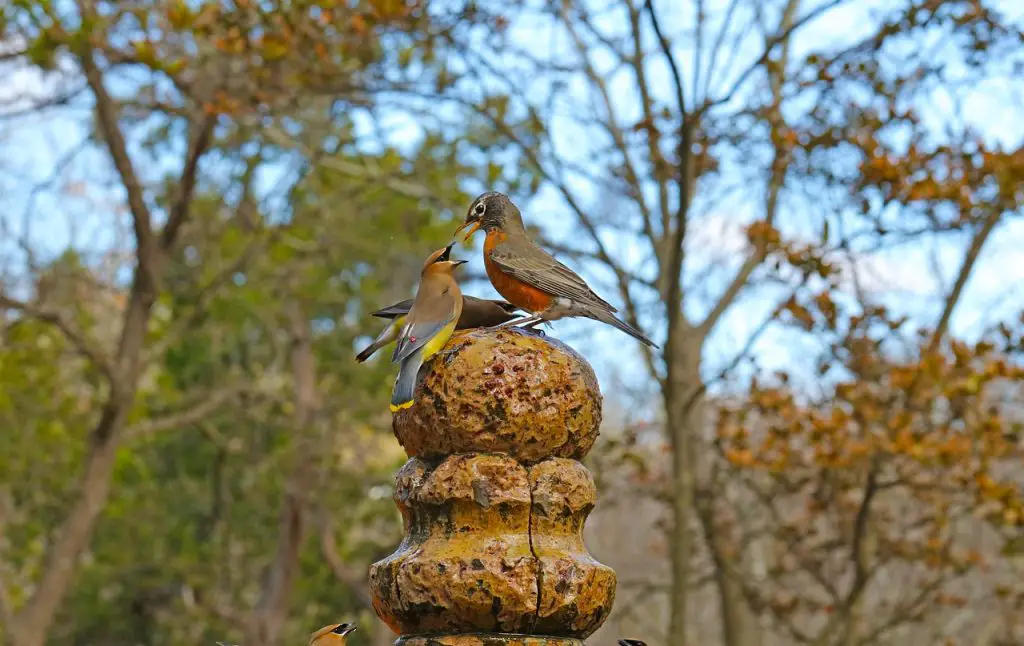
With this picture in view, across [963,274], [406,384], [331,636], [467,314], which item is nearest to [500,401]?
[406,384]

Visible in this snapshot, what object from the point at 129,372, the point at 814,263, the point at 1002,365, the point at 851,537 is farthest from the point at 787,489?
the point at 129,372

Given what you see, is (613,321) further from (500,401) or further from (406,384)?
(406,384)

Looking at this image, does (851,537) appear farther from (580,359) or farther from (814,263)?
(580,359)

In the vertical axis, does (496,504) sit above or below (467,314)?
below

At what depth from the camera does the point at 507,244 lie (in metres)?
3.53

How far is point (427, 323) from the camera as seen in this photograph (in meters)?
3.06

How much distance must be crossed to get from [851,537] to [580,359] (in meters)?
8.42

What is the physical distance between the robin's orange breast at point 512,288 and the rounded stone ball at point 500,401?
403 mm

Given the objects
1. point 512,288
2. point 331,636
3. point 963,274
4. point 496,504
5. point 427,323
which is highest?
point 963,274

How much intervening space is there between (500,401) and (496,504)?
0.83 ft

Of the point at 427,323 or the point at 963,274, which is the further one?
the point at 963,274

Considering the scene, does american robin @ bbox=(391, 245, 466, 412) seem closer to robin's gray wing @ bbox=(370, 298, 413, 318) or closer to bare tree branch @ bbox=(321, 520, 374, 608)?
robin's gray wing @ bbox=(370, 298, 413, 318)

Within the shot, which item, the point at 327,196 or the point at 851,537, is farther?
the point at 327,196

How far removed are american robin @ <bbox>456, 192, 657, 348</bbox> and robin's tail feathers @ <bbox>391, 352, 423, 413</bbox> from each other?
1.66 feet
